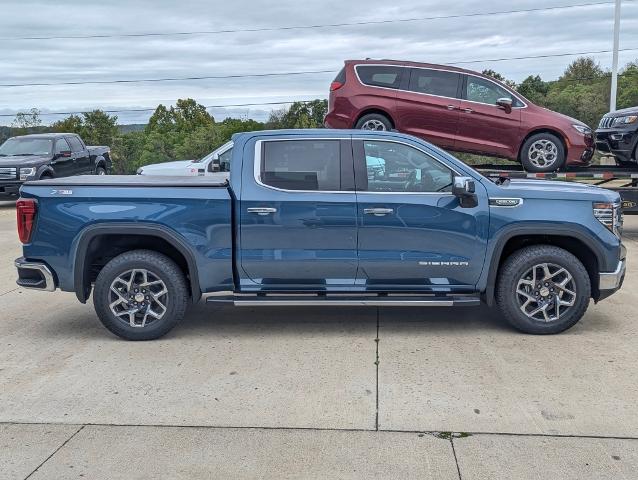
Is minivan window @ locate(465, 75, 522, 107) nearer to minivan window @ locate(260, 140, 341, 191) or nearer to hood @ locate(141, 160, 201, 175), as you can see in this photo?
minivan window @ locate(260, 140, 341, 191)

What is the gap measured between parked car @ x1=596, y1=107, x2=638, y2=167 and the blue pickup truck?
5.22 m

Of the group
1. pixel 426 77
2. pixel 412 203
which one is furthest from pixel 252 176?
pixel 426 77

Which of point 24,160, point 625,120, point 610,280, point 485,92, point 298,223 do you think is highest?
point 485,92

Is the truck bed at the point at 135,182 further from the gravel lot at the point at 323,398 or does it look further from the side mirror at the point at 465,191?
the side mirror at the point at 465,191

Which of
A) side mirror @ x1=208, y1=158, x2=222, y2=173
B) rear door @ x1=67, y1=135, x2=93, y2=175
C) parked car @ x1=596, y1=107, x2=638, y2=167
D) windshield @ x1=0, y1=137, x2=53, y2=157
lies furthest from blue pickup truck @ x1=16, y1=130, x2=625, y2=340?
rear door @ x1=67, y1=135, x2=93, y2=175

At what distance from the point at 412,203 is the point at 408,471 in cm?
286

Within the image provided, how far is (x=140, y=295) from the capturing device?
6340 mm

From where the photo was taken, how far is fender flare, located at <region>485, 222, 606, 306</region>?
6.29 m

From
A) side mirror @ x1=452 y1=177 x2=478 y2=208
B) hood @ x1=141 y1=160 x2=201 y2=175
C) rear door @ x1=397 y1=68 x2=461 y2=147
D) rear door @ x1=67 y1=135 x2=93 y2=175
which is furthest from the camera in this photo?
rear door @ x1=67 y1=135 x2=93 y2=175

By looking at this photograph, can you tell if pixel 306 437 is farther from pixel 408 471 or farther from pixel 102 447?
pixel 102 447

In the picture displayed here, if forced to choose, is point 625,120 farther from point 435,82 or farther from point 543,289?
point 543,289

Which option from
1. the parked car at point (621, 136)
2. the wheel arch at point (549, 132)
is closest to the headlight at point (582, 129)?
the wheel arch at point (549, 132)

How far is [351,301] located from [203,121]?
Answer: 77632mm

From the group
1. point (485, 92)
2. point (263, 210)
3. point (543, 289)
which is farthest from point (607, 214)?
point (485, 92)
